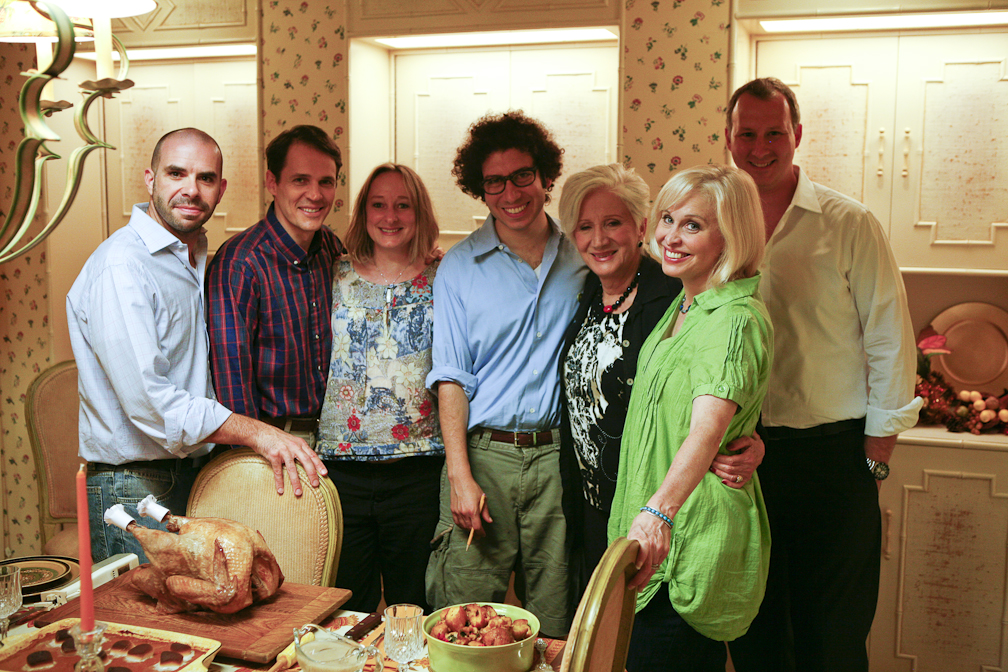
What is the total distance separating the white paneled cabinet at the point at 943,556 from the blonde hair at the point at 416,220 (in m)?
1.75

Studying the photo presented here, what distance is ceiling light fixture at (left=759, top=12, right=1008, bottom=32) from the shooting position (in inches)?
104

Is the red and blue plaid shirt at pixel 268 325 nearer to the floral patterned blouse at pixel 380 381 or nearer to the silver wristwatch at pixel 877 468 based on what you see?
the floral patterned blouse at pixel 380 381

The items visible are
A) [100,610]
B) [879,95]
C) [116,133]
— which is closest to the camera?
[100,610]

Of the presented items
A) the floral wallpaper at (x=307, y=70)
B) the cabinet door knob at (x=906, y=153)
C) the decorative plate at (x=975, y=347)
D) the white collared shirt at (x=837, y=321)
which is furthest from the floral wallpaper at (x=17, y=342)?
the decorative plate at (x=975, y=347)

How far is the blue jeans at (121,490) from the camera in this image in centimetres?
189

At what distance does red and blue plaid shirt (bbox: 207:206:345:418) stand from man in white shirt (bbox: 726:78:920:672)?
1170 mm

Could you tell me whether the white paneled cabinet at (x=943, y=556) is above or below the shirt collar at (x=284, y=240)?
below

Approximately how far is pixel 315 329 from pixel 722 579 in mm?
1190

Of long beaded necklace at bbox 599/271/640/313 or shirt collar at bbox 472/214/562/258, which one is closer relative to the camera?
long beaded necklace at bbox 599/271/640/313

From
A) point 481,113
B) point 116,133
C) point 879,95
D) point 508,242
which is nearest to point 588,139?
point 481,113

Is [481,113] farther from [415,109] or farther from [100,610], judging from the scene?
[100,610]

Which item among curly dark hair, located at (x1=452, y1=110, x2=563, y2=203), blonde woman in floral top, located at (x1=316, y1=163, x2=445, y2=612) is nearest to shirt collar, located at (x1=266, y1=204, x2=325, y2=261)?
blonde woman in floral top, located at (x1=316, y1=163, x2=445, y2=612)

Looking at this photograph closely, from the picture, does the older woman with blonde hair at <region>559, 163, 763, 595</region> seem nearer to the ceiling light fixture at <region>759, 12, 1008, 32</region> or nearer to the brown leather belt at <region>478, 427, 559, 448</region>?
the brown leather belt at <region>478, 427, 559, 448</region>

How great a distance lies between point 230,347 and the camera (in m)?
1.99
